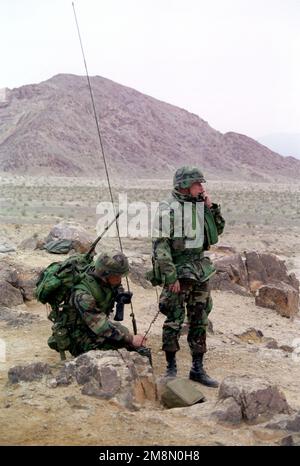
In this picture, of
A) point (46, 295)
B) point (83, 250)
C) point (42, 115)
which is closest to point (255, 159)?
point (42, 115)

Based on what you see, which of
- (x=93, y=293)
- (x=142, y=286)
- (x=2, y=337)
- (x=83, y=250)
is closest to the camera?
(x=93, y=293)

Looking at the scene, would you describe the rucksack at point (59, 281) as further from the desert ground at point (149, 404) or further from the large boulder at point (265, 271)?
the large boulder at point (265, 271)

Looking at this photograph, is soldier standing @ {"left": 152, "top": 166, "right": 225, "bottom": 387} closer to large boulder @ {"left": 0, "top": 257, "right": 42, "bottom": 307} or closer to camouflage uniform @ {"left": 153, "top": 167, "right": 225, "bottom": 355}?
camouflage uniform @ {"left": 153, "top": 167, "right": 225, "bottom": 355}

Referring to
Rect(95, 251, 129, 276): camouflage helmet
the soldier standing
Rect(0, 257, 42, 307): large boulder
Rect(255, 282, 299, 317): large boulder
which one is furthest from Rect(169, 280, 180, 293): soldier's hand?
Rect(255, 282, 299, 317): large boulder

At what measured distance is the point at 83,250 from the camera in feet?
34.8

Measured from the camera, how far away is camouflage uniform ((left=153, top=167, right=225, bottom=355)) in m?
5.21

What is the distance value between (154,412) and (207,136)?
83.7m

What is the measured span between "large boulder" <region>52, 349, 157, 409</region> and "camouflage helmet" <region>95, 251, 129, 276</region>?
2.01 ft

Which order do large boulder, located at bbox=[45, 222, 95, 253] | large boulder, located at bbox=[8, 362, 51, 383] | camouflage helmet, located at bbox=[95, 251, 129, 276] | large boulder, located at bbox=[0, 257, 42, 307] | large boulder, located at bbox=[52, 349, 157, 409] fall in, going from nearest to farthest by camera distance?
large boulder, located at bbox=[52, 349, 157, 409]
large boulder, located at bbox=[8, 362, 51, 383]
camouflage helmet, located at bbox=[95, 251, 129, 276]
large boulder, located at bbox=[0, 257, 42, 307]
large boulder, located at bbox=[45, 222, 95, 253]

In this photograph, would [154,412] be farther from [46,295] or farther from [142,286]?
[142,286]

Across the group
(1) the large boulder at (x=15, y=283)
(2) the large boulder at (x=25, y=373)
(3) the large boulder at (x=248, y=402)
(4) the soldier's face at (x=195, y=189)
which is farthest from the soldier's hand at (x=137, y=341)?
(1) the large boulder at (x=15, y=283)

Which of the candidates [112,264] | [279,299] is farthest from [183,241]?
[279,299]

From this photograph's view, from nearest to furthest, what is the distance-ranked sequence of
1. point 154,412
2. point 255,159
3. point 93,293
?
point 154,412, point 93,293, point 255,159

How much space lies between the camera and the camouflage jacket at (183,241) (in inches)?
202
